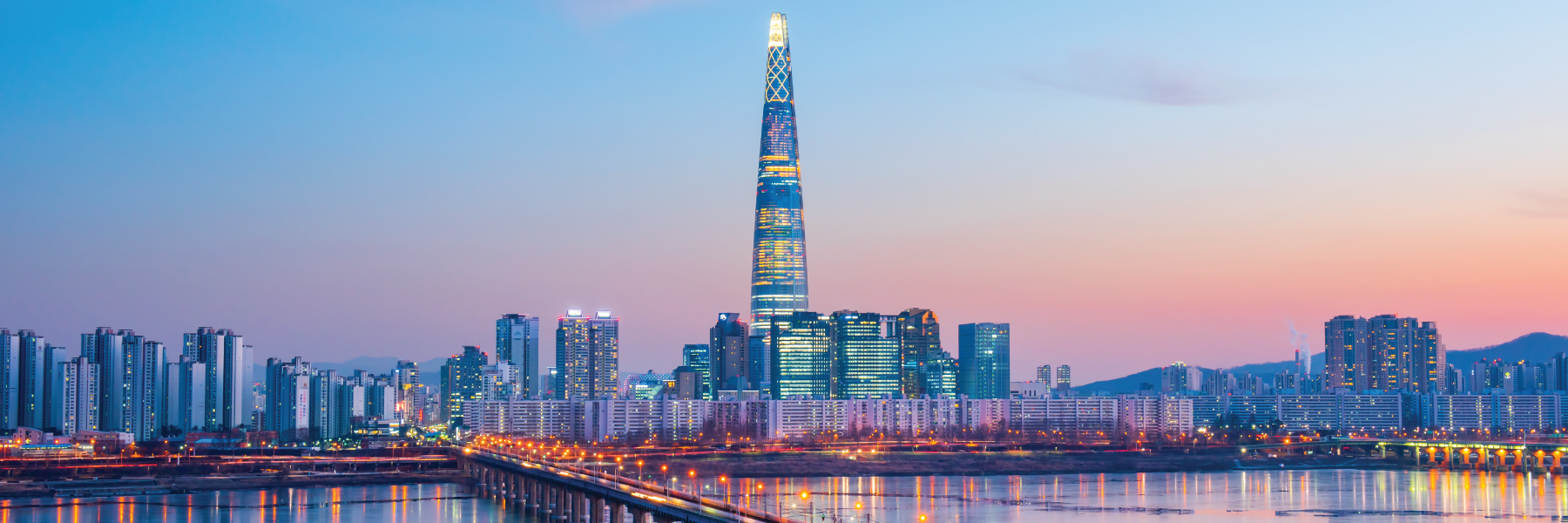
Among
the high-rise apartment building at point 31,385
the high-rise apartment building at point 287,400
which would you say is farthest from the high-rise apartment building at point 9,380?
the high-rise apartment building at point 287,400

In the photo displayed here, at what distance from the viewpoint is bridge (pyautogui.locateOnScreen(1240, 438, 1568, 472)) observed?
135 meters

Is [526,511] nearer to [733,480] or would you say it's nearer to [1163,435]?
[733,480]

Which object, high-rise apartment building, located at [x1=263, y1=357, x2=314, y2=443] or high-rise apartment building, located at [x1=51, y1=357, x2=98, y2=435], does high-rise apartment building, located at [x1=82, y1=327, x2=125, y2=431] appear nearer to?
high-rise apartment building, located at [x1=51, y1=357, x2=98, y2=435]

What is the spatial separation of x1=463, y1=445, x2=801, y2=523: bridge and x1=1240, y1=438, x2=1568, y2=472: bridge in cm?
8687

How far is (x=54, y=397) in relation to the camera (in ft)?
501

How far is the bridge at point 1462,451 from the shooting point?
5315 inches

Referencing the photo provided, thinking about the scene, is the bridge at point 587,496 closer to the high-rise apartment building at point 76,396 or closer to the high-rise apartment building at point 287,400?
the high-rise apartment building at point 76,396

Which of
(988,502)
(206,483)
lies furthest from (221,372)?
(988,502)

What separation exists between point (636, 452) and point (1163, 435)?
231 feet

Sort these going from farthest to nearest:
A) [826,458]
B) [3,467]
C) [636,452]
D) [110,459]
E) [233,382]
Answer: [233,382] → [636,452] → [826,458] → [110,459] → [3,467]

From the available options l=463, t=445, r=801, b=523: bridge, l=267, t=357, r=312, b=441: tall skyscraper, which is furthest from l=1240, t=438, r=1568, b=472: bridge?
l=267, t=357, r=312, b=441: tall skyscraper

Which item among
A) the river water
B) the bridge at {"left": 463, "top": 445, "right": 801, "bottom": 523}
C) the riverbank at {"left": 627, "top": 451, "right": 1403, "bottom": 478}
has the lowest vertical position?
the riverbank at {"left": 627, "top": 451, "right": 1403, "bottom": 478}

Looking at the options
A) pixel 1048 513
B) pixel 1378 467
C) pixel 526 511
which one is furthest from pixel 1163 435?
pixel 526 511

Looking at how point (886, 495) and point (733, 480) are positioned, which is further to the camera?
point (733, 480)
